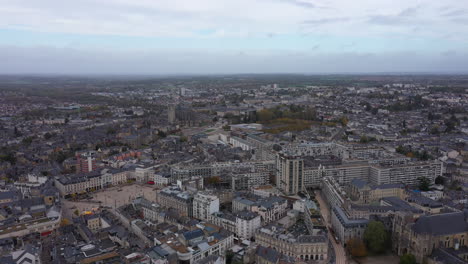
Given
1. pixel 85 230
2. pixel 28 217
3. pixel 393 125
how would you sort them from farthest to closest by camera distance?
pixel 393 125 < pixel 28 217 < pixel 85 230

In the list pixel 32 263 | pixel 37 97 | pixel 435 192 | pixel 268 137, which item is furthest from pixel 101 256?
pixel 37 97

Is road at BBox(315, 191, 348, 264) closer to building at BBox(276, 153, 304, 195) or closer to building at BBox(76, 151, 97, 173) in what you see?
building at BBox(276, 153, 304, 195)

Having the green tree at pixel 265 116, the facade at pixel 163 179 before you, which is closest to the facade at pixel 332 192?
the facade at pixel 163 179

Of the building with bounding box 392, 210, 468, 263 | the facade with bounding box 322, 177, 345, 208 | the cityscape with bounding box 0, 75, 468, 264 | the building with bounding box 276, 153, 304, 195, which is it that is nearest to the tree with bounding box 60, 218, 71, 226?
the cityscape with bounding box 0, 75, 468, 264

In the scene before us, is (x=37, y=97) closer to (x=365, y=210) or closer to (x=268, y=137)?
(x=268, y=137)

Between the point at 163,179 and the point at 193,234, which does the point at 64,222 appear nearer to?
the point at 193,234

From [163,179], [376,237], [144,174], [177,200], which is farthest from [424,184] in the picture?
[144,174]
